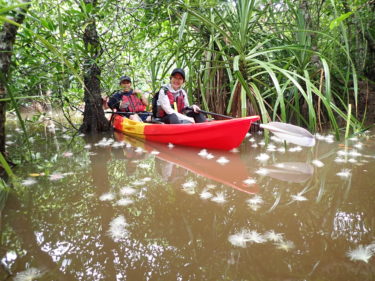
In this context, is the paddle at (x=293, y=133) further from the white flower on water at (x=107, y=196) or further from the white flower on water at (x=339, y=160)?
the white flower on water at (x=107, y=196)

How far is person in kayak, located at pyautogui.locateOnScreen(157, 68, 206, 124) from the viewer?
4.07m

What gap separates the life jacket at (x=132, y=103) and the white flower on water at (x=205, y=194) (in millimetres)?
3598

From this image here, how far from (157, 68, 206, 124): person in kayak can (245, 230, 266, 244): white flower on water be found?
260 centimetres

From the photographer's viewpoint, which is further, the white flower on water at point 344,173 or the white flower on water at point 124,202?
the white flower on water at point 344,173

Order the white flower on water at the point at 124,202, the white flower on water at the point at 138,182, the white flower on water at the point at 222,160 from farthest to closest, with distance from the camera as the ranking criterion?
the white flower on water at the point at 222,160 → the white flower on water at the point at 138,182 → the white flower on water at the point at 124,202

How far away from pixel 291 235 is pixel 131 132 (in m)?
3.51

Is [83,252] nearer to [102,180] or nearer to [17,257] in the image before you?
[17,257]

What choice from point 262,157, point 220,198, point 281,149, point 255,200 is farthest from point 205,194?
point 281,149

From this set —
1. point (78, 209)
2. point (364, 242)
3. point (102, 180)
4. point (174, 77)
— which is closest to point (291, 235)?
point (364, 242)

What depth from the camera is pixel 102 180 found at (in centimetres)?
240

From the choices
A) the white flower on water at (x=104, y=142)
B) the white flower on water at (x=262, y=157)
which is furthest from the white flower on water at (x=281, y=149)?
the white flower on water at (x=104, y=142)

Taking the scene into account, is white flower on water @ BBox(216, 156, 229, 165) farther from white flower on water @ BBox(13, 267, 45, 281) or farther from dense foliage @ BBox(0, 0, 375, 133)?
white flower on water @ BBox(13, 267, 45, 281)

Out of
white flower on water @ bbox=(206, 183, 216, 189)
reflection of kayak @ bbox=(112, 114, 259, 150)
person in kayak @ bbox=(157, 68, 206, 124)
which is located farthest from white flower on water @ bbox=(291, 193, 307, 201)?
person in kayak @ bbox=(157, 68, 206, 124)

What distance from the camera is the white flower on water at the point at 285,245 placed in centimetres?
134
